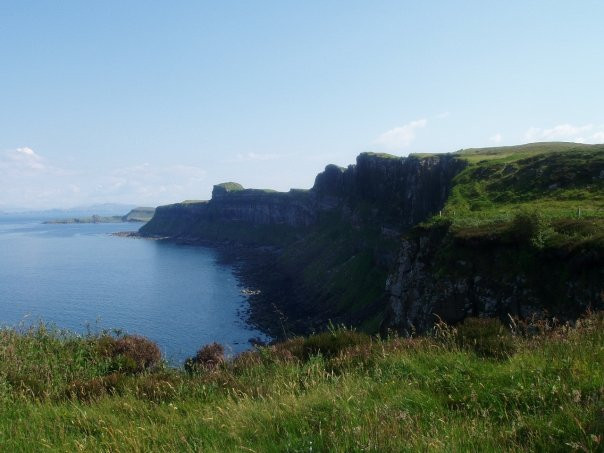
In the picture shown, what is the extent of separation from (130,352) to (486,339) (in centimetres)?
892

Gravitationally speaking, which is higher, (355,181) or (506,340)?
(355,181)

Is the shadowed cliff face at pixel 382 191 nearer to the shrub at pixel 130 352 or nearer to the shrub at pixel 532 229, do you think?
the shrub at pixel 532 229

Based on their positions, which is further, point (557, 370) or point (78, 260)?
point (78, 260)

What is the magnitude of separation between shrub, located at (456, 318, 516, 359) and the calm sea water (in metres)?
37.2

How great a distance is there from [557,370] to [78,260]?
172883 millimetres

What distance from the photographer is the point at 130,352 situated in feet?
42.8

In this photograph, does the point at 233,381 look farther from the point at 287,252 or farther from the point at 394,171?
the point at 287,252

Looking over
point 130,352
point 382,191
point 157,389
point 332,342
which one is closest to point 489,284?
point 332,342

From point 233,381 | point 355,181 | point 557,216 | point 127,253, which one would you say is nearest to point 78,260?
point 127,253

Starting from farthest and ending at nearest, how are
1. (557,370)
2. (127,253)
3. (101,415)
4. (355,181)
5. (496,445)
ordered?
(127,253), (355,181), (101,415), (557,370), (496,445)

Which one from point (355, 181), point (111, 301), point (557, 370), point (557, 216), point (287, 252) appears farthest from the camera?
point (287, 252)

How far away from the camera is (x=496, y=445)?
15.2ft

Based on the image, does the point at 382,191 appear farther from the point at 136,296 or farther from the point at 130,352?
the point at 130,352

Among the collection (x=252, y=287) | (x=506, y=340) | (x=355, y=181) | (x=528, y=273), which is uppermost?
(x=355, y=181)
